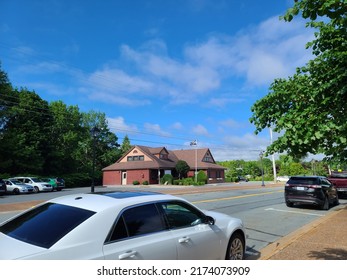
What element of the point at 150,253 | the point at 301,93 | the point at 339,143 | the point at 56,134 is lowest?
the point at 150,253

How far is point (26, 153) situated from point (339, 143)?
4809 centimetres

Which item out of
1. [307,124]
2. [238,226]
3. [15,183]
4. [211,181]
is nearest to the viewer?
[307,124]

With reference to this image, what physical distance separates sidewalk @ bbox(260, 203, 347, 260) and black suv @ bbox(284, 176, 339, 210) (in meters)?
6.17

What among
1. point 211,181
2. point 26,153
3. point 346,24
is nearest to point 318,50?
point 346,24

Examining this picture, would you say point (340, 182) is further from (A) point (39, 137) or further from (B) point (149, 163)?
(A) point (39, 137)

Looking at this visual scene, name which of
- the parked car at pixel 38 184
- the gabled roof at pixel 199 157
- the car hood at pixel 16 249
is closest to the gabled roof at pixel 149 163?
the gabled roof at pixel 199 157

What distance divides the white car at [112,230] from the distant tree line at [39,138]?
112ft

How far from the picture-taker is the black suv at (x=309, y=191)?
52.7ft

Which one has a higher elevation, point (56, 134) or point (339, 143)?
point (56, 134)

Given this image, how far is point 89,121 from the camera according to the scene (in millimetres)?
77312

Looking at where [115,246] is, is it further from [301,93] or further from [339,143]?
[301,93]

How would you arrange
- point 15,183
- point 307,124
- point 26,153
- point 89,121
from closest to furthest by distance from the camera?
point 307,124 → point 15,183 → point 26,153 → point 89,121

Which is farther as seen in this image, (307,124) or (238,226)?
(238,226)

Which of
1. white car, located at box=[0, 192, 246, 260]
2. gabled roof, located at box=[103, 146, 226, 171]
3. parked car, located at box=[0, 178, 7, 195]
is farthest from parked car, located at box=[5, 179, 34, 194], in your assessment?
white car, located at box=[0, 192, 246, 260]
